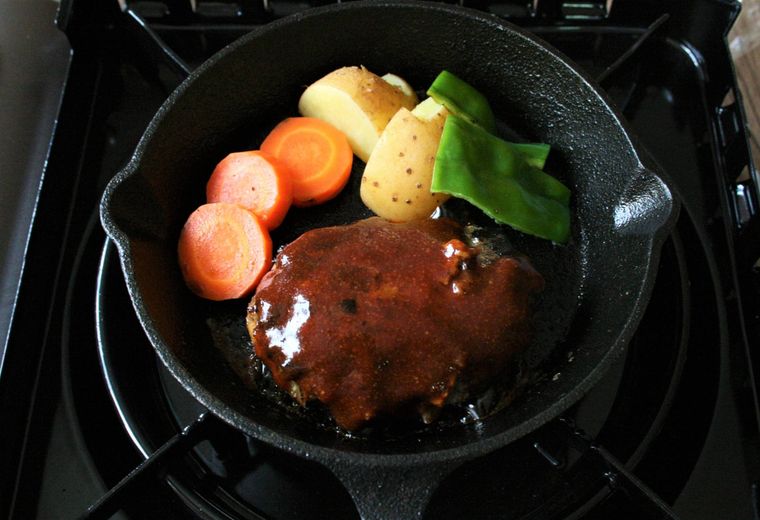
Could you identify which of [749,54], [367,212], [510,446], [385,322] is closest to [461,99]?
[367,212]

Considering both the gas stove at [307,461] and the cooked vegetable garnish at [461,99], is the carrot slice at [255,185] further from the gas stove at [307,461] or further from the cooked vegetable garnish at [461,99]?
the cooked vegetable garnish at [461,99]

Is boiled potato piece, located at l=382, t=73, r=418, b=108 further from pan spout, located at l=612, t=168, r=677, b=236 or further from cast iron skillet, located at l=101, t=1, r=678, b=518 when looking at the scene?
pan spout, located at l=612, t=168, r=677, b=236

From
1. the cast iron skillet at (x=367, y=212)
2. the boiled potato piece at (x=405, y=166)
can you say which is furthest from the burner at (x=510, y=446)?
the boiled potato piece at (x=405, y=166)

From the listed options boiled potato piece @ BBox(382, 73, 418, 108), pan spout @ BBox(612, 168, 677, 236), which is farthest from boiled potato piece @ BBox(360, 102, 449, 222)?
pan spout @ BBox(612, 168, 677, 236)

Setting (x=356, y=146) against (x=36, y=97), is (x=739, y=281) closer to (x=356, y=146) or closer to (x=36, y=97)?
(x=356, y=146)

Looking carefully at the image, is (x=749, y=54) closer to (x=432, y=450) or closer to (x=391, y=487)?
(x=432, y=450)
